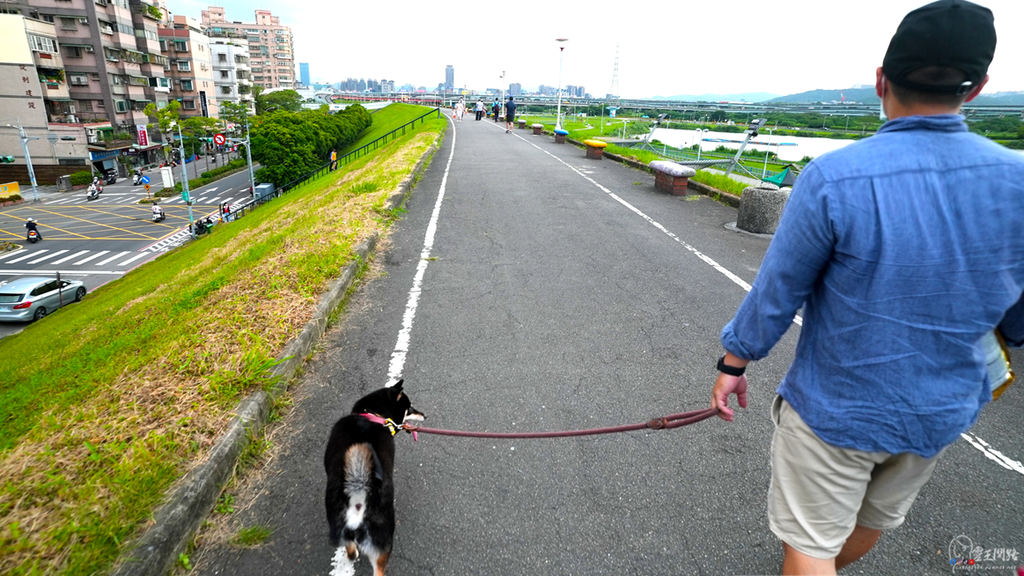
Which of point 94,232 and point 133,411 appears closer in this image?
point 133,411

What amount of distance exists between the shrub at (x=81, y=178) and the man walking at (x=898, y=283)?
2516 inches

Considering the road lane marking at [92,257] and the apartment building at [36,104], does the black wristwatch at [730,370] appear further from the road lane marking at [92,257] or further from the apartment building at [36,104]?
the apartment building at [36,104]

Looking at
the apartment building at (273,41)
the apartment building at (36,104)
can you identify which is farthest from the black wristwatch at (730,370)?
the apartment building at (273,41)

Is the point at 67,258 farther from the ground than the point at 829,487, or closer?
closer

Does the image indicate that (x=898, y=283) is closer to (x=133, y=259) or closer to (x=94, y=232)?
(x=133, y=259)

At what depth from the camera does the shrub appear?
49.1 meters

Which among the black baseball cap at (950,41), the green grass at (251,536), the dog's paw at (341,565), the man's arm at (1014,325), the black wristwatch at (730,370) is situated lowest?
the dog's paw at (341,565)

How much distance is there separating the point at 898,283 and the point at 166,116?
62435 millimetres

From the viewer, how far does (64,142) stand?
158ft

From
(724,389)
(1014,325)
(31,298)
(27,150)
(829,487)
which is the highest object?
(1014,325)

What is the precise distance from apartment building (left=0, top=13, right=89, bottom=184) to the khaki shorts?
205 feet

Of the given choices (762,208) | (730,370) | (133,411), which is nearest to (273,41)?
(762,208)

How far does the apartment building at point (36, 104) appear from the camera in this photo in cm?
4447

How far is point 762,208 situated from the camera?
9.15 metres
